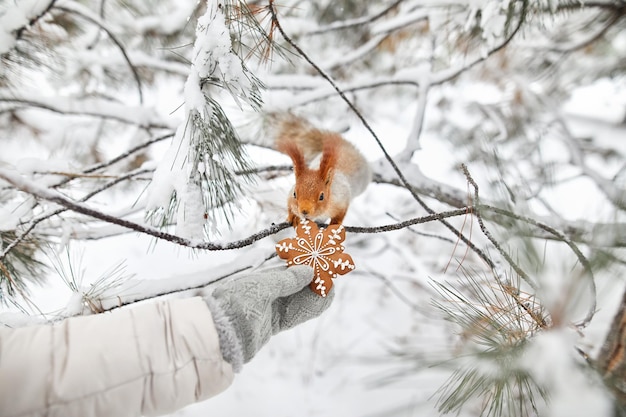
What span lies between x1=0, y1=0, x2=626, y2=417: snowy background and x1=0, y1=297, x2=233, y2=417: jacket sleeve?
0.44 feet

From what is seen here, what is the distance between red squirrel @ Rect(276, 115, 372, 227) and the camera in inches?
27.7

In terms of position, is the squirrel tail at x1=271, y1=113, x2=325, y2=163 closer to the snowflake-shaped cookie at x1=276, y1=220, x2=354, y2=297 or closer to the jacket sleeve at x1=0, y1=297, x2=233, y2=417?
the snowflake-shaped cookie at x1=276, y1=220, x2=354, y2=297

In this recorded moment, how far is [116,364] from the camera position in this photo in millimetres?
455

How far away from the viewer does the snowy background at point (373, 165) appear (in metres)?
0.52

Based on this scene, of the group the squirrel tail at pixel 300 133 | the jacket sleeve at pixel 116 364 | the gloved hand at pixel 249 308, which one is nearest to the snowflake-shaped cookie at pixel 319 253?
the gloved hand at pixel 249 308

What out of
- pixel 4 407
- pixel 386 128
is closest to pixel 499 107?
pixel 386 128

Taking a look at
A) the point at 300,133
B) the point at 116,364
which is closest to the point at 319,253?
the point at 116,364

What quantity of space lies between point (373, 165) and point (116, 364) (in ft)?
3.01

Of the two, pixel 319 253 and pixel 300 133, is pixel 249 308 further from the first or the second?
pixel 300 133

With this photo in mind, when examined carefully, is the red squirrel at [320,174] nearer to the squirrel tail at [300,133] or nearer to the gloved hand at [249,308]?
the squirrel tail at [300,133]

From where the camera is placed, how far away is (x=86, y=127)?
1.70m

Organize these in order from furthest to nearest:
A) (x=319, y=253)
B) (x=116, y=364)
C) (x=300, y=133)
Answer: (x=300, y=133), (x=319, y=253), (x=116, y=364)

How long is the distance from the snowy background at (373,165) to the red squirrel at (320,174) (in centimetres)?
10

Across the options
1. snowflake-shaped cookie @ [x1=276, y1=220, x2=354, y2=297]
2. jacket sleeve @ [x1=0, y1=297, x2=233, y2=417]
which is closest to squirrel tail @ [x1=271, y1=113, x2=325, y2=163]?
snowflake-shaped cookie @ [x1=276, y1=220, x2=354, y2=297]
